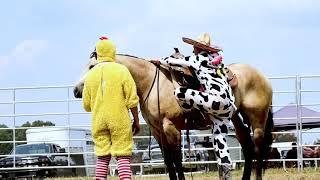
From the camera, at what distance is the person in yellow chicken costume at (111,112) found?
16.8 feet

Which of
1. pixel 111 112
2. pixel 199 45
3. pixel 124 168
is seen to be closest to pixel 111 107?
pixel 111 112

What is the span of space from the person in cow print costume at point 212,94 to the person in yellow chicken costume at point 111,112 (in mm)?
1319

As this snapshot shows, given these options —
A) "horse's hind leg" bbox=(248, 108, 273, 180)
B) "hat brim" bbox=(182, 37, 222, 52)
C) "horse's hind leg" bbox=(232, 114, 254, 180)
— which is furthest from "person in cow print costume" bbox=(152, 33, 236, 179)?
"horse's hind leg" bbox=(232, 114, 254, 180)

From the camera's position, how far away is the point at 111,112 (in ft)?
16.8

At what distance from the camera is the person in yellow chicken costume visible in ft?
16.8

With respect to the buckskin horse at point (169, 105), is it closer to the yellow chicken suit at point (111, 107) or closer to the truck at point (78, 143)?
the yellow chicken suit at point (111, 107)

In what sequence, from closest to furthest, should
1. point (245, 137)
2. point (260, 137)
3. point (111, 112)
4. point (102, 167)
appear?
point (111, 112) → point (102, 167) → point (260, 137) → point (245, 137)

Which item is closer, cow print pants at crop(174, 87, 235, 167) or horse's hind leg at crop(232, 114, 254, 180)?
cow print pants at crop(174, 87, 235, 167)

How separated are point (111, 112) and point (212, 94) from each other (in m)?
1.55

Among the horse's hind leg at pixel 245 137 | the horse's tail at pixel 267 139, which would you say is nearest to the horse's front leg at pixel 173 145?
the horse's hind leg at pixel 245 137

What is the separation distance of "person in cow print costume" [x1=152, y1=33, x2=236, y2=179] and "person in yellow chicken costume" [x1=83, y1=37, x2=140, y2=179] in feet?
4.33

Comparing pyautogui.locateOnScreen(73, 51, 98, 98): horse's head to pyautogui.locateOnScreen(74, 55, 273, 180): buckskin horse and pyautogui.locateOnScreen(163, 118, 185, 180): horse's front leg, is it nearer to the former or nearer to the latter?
pyautogui.locateOnScreen(74, 55, 273, 180): buckskin horse

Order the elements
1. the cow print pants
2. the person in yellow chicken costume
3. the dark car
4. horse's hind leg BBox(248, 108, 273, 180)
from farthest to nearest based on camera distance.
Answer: the dark car
horse's hind leg BBox(248, 108, 273, 180)
the cow print pants
the person in yellow chicken costume

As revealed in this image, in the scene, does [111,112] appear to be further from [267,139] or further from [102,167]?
[267,139]
